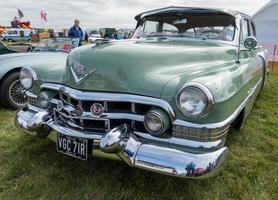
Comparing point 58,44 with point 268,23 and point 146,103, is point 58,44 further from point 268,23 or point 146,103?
point 268,23

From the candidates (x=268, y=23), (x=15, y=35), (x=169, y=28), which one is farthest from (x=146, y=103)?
(x=15, y=35)

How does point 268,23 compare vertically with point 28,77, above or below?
above

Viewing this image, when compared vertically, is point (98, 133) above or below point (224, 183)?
above

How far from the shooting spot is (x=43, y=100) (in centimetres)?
295

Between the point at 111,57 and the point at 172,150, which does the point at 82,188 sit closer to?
the point at 172,150

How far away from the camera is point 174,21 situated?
3855 millimetres

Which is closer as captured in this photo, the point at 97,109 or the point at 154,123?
the point at 154,123

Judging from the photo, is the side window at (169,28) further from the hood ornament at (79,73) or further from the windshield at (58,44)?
the windshield at (58,44)

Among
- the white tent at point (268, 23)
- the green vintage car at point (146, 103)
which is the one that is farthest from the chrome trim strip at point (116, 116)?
the white tent at point (268, 23)

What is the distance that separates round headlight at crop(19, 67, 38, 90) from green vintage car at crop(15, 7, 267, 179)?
1 cm

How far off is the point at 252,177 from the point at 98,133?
1.40 metres

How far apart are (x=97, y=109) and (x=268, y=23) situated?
12384 mm

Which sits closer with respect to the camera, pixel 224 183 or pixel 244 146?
pixel 224 183

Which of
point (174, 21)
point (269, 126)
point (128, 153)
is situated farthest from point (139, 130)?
point (269, 126)
